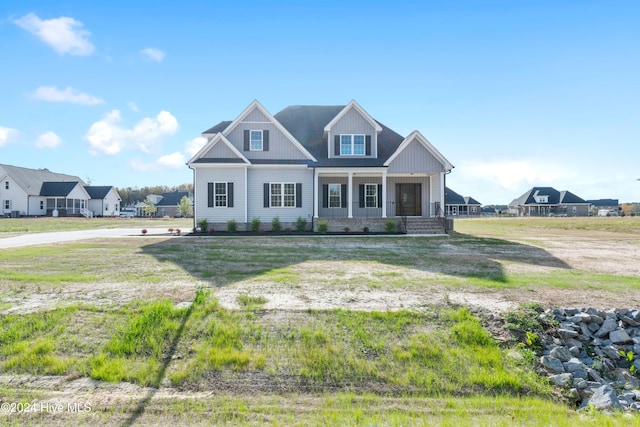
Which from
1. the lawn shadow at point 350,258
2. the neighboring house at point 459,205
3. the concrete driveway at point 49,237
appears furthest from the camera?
the neighboring house at point 459,205

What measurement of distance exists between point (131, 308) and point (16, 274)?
473cm

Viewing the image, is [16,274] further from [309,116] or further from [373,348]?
[309,116]

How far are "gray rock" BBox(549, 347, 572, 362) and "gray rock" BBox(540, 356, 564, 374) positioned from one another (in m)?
0.11

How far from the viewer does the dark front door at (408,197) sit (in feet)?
76.7

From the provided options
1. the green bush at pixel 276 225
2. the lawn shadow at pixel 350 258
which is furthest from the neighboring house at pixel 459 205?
the lawn shadow at pixel 350 258

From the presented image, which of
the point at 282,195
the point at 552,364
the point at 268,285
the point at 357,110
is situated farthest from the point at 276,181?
the point at 552,364

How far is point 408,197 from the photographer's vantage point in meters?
23.4

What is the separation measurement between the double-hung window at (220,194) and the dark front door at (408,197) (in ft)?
37.7

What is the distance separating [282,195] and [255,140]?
3972mm

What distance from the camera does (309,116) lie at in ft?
85.8

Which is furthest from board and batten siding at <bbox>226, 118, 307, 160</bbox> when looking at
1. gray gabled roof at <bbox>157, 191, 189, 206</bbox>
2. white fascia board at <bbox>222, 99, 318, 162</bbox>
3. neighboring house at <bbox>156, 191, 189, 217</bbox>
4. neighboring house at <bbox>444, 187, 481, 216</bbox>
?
gray gabled roof at <bbox>157, 191, 189, 206</bbox>

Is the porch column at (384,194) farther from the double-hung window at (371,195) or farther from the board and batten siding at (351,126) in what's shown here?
the board and batten siding at (351,126)

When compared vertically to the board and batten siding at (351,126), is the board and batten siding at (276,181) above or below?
below

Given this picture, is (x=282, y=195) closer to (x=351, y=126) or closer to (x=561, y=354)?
(x=351, y=126)
